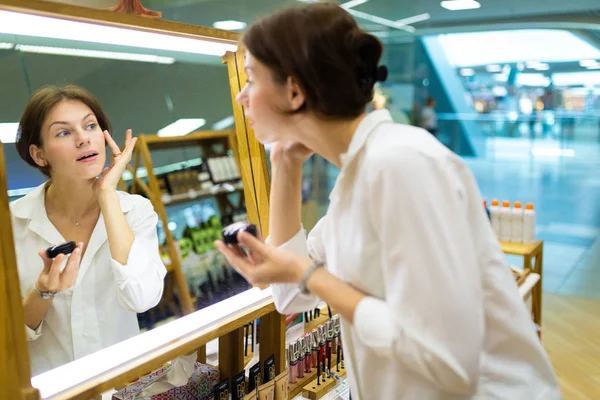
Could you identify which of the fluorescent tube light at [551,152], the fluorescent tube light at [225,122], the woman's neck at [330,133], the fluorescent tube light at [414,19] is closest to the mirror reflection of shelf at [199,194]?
the fluorescent tube light at [225,122]

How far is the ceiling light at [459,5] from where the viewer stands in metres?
6.79

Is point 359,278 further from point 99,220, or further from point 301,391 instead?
point 301,391

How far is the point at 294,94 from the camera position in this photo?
3.12 feet

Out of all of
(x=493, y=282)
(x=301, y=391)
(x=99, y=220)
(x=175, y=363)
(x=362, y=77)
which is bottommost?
(x=301, y=391)

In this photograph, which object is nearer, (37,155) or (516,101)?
(37,155)

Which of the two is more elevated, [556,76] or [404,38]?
[404,38]

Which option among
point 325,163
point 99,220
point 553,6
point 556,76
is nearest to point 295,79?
point 99,220

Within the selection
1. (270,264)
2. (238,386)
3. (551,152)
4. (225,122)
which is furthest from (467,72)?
(270,264)

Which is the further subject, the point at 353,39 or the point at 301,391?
the point at 301,391

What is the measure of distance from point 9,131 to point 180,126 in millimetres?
730

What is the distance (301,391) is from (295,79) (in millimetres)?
1240

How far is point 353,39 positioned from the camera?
917 mm

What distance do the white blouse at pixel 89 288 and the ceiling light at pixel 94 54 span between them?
1.00ft

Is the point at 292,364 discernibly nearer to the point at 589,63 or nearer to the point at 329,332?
the point at 329,332
